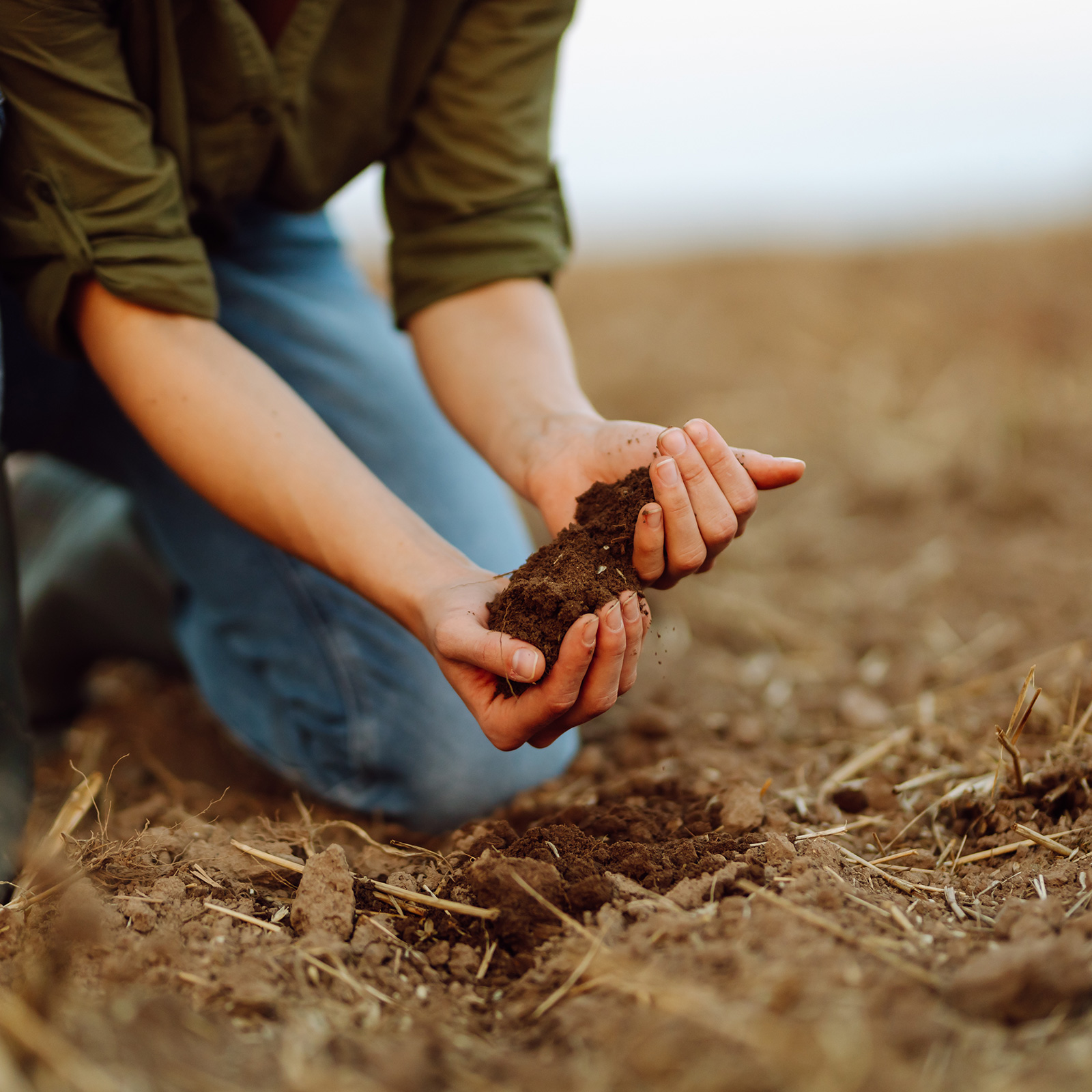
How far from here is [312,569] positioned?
1.84 m

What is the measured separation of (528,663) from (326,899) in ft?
1.19

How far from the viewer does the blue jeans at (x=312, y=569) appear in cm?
179

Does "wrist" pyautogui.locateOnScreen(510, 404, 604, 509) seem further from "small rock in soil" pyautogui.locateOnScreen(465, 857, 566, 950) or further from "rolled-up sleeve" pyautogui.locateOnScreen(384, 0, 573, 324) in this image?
"small rock in soil" pyautogui.locateOnScreen(465, 857, 566, 950)

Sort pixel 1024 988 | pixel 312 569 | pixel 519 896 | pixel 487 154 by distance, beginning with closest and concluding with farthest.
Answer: pixel 1024 988, pixel 519 896, pixel 487 154, pixel 312 569

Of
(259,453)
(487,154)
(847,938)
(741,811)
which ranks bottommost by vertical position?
(741,811)

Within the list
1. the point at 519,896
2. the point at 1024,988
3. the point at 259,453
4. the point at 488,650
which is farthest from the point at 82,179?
the point at 1024,988

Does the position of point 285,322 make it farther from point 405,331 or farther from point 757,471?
point 757,471

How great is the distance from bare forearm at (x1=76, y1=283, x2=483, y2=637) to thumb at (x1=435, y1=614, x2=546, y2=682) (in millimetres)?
116

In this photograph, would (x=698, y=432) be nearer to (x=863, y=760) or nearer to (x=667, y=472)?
(x=667, y=472)

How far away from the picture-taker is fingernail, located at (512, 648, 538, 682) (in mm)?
1131

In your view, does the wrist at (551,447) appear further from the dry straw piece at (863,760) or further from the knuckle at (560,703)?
the dry straw piece at (863,760)

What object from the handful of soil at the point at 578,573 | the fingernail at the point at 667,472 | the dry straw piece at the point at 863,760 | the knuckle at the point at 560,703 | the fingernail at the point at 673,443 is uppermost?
the fingernail at the point at 673,443

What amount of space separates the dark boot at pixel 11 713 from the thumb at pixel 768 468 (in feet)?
3.67

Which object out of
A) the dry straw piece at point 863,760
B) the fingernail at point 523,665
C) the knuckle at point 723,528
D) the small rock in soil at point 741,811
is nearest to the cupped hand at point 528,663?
the fingernail at point 523,665
